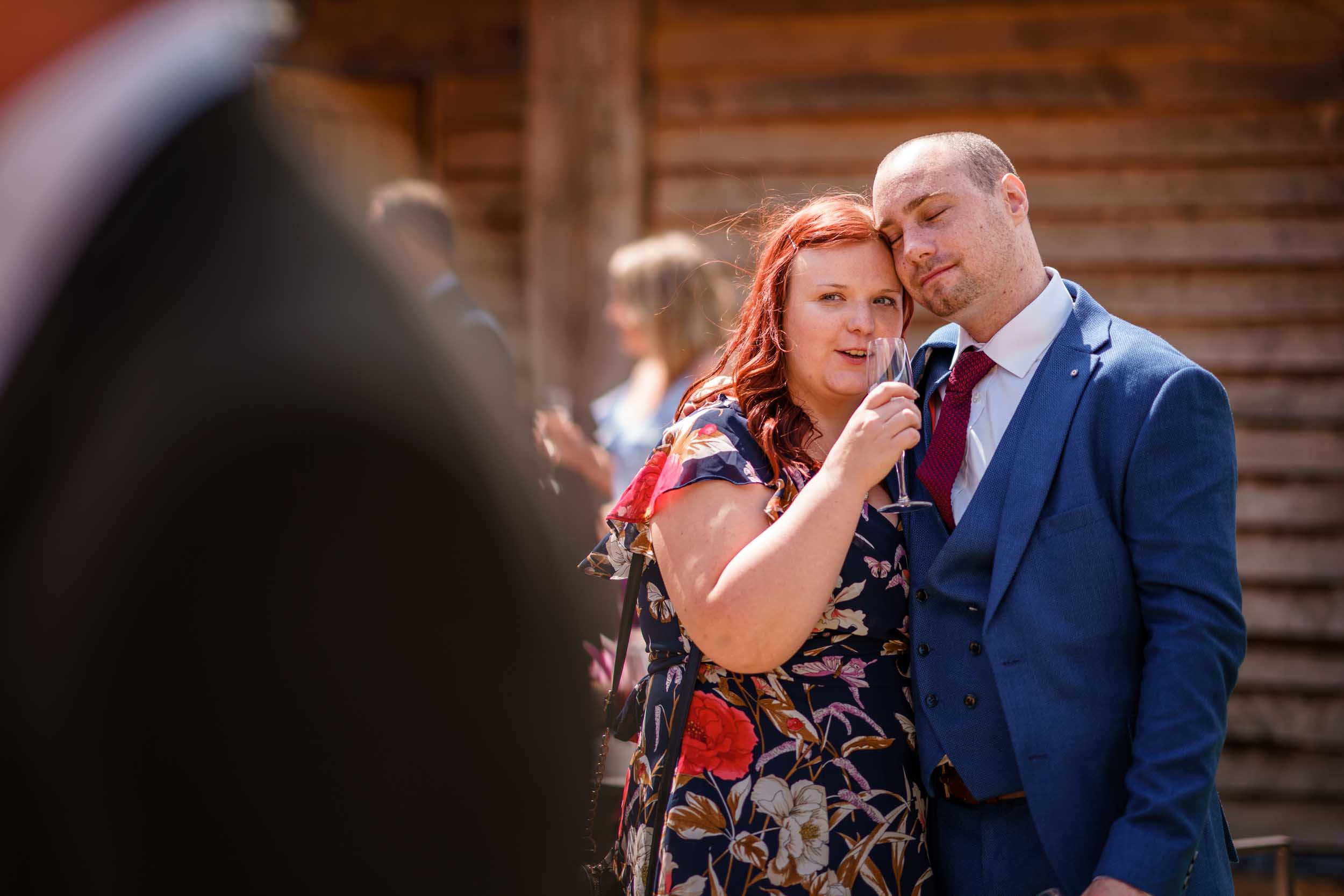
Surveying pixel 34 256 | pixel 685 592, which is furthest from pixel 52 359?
pixel 685 592

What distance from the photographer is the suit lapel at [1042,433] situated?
167 centimetres

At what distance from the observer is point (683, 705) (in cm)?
181

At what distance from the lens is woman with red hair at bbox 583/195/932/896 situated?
1.70 meters

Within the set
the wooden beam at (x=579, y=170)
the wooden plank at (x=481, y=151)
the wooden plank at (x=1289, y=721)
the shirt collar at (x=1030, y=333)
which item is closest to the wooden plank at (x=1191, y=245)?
the wooden beam at (x=579, y=170)

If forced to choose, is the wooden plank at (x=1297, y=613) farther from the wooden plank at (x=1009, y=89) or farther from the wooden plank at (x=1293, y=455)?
the wooden plank at (x=1009, y=89)

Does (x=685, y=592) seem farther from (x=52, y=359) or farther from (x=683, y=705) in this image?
(x=52, y=359)

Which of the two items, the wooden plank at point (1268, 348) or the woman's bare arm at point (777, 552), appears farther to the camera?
the wooden plank at point (1268, 348)

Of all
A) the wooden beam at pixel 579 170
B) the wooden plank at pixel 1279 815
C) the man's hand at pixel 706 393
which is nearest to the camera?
the man's hand at pixel 706 393

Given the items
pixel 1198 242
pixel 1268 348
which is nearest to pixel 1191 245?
pixel 1198 242

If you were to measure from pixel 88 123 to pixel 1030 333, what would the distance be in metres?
1.62

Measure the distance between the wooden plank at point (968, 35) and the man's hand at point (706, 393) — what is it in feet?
10.0

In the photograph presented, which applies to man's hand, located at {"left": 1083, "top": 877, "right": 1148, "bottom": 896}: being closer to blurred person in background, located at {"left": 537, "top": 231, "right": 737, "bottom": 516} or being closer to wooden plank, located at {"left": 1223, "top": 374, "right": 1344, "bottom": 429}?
blurred person in background, located at {"left": 537, "top": 231, "right": 737, "bottom": 516}

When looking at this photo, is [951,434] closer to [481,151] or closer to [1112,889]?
[1112,889]

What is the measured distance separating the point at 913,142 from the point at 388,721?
1.51 metres
